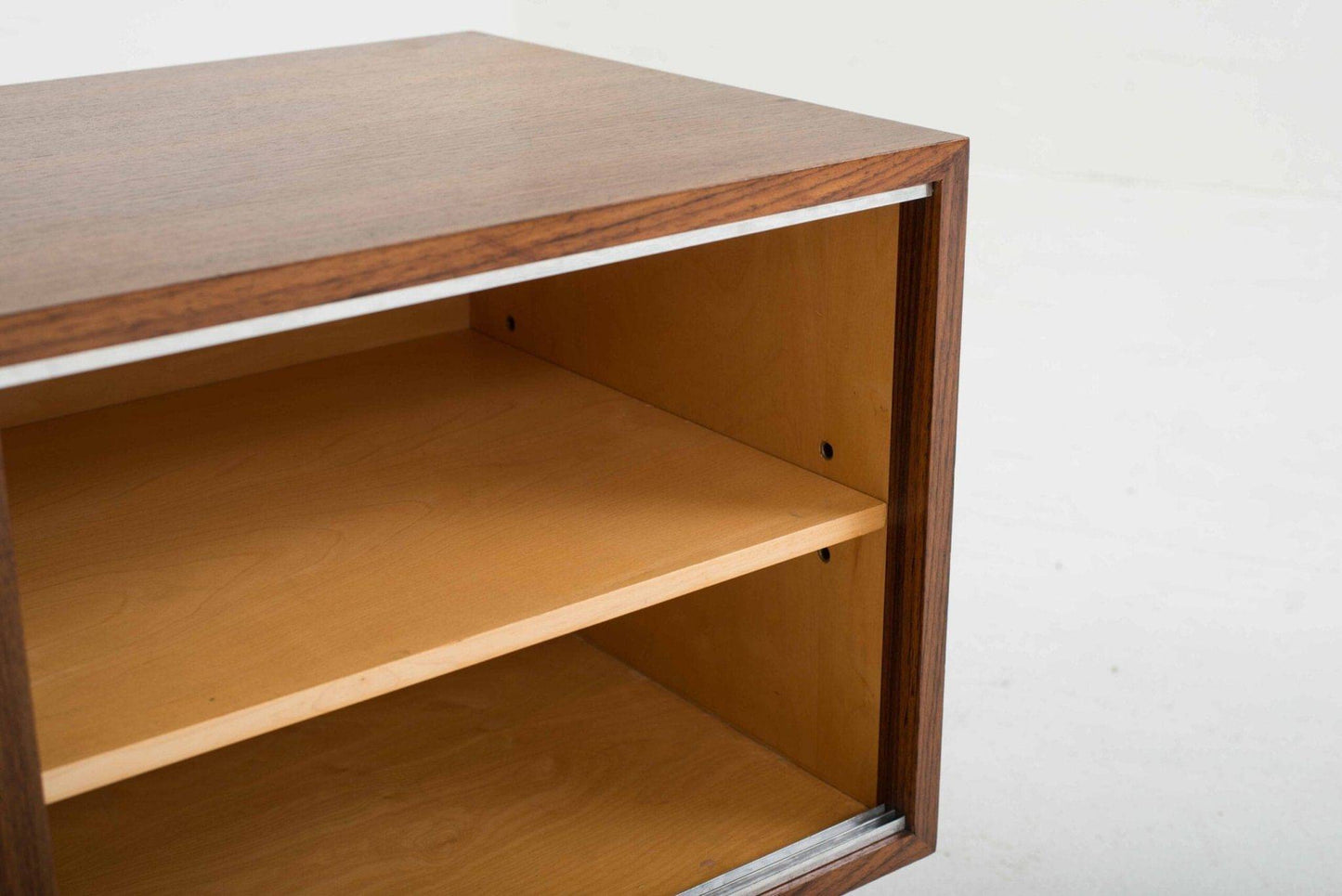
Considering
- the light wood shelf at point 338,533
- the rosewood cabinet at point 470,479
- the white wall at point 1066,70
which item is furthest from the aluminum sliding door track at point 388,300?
the white wall at point 1066,70

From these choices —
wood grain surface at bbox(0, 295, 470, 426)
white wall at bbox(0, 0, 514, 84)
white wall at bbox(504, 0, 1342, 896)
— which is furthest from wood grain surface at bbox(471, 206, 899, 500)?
white wall at bbox(504, 0, 1342, 896)

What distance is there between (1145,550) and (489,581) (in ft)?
3.48

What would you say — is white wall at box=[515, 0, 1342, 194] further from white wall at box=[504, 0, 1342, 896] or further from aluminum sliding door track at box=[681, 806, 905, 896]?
aluminum sliding door track at box=[681, 806, 905, 896]

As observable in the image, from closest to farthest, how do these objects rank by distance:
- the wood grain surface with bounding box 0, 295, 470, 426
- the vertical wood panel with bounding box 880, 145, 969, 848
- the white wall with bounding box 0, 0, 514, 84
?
the vertical wood panel with bounding box 880, 145, 969, 848, the wood grain surface with bounding box 0, 295, 470, 426, the white wall with bounding box 0, 0, 514, 84

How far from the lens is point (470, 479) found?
3.14 feet

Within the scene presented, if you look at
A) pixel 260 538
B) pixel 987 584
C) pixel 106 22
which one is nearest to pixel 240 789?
pixel 260 538

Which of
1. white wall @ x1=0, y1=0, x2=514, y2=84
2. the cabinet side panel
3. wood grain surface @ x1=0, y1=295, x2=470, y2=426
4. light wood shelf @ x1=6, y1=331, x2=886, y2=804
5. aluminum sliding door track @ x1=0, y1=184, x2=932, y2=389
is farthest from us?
white wall @ x1=0, y1=0, x2=514, y2=84

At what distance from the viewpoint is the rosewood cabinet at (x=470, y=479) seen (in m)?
0.69

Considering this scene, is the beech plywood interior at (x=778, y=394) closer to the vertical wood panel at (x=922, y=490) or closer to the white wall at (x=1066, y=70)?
the vertical wood panel at (x=922, y=490)

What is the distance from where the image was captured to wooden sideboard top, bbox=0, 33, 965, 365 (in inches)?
25.0

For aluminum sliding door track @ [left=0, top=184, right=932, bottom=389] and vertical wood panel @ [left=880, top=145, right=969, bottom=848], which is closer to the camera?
aluminum sliding door track @ [left=0, top=184, right=932, bottom=389]

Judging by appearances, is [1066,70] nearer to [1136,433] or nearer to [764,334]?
[1136,433]

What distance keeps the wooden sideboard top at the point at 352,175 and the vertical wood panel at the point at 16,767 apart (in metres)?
0.10

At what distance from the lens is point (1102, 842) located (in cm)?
162
